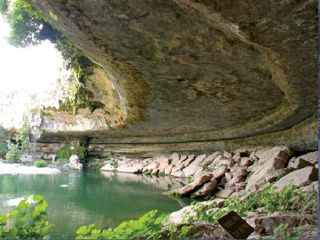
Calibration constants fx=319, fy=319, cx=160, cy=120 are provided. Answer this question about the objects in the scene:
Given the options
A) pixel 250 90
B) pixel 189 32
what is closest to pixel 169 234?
pixel 189 32

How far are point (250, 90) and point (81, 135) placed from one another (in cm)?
1475

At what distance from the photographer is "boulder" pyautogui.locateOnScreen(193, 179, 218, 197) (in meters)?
8.79

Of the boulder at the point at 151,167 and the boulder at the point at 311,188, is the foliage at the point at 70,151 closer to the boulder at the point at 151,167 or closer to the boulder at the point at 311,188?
the boulder at the point at 151,167

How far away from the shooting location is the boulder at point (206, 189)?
8.79 meters

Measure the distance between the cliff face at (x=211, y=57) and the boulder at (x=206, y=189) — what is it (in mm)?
2216

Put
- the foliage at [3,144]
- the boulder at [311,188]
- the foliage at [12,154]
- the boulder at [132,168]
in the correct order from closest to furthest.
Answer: the boulder at [311,188] < the boulder at [132,168] < the foliage at [12,154] < the foliage at [3,144]

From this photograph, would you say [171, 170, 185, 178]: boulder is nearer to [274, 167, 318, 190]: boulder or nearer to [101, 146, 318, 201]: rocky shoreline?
[101, 146, 318, 201]: rocky shoreline

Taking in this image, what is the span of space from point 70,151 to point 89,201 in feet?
43.7

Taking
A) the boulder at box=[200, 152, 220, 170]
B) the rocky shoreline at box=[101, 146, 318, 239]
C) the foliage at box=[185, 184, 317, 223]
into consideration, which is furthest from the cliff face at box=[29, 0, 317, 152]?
the boulder at box=[200, 152, 220, 170]

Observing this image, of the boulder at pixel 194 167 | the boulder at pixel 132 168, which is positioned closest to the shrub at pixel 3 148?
the boulder at pixel 132 168

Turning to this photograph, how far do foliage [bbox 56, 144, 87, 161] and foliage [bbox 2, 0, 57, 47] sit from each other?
1122 cm

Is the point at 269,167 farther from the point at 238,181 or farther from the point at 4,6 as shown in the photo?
the point at 4,6

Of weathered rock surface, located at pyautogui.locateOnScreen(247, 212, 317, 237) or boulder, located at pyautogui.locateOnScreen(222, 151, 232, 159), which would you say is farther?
boulder, located at pyautogui.locateOnScreen(222, 151, 232, 159)

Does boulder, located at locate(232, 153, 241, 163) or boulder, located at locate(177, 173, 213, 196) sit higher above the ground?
boulder, located at locate(232, 153, 241, 163)
